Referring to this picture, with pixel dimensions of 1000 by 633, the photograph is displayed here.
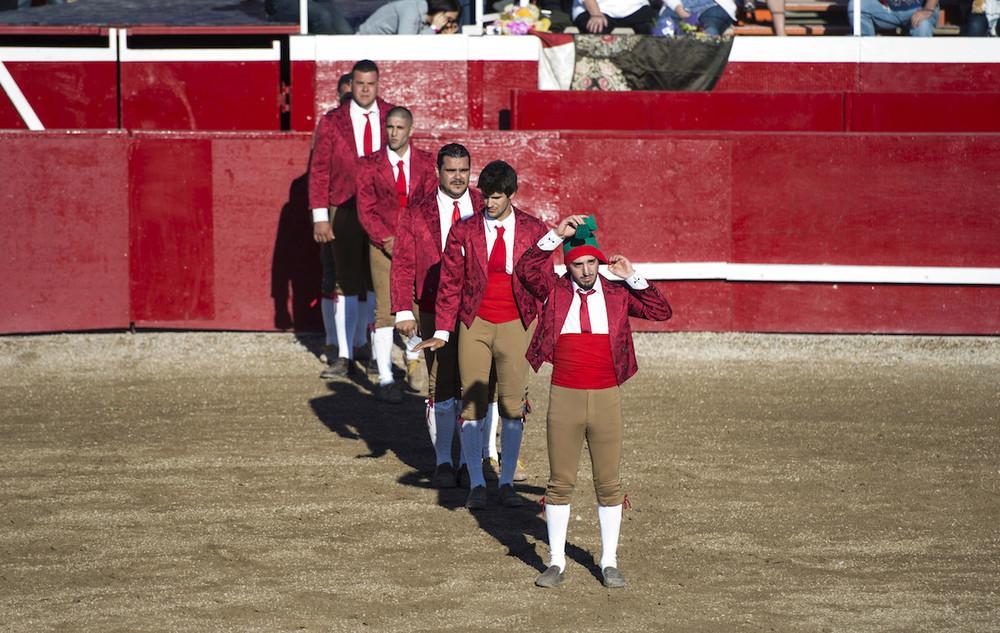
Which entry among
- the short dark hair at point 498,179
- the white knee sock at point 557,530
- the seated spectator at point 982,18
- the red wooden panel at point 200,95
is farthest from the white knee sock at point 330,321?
the seated spectator at point 982,18

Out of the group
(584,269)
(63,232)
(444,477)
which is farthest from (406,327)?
(63,232)

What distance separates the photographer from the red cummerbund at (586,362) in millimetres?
6145

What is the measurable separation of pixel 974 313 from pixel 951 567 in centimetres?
529

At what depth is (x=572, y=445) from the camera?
6.18m

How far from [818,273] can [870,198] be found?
2.29 feet

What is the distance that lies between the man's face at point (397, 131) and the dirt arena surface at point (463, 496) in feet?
5.62

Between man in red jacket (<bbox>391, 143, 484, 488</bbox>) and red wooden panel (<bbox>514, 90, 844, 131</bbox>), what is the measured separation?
167 inches

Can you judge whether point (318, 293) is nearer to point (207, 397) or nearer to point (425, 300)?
point (207, 397)

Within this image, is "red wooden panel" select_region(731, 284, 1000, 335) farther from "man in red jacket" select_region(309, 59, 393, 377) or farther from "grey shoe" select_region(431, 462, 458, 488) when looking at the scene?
"grey shoe" select_region(431, 462, 458, 488)

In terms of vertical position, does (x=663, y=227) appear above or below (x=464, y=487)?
above

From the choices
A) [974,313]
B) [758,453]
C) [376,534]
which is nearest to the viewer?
[376,534]

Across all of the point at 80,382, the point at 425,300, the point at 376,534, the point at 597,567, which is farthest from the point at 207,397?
the point at 597,567

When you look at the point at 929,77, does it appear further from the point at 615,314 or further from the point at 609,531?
the point at 609,531

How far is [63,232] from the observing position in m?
11.3
